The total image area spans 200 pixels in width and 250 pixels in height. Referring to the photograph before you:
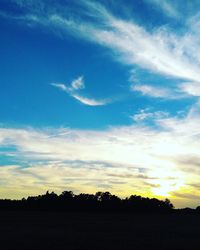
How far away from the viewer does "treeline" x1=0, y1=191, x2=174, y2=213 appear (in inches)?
5901

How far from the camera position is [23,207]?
149250 millimetres

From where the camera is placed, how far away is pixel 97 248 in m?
35.2

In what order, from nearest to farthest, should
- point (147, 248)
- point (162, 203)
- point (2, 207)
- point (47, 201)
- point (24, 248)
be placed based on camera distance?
point (24, 248) < point (147, 248) < point (2, 207) < point (47, 201) < point (162, 203)

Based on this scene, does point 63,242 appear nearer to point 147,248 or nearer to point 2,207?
Answer: point 147,248

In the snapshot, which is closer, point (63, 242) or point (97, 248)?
point (97, 248)

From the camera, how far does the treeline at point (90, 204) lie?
14988 cm

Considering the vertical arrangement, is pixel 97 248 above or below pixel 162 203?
below

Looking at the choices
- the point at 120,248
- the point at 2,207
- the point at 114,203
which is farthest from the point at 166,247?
the point at 114,203

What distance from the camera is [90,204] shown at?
510ft

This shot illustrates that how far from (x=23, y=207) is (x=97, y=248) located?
118305mm

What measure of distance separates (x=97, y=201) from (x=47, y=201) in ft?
62.3

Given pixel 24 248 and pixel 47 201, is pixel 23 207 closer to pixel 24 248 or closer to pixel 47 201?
pixel 47 201

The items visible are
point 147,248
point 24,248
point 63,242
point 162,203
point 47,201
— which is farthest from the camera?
point 162,203

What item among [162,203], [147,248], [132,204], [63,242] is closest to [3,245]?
[63,242]
